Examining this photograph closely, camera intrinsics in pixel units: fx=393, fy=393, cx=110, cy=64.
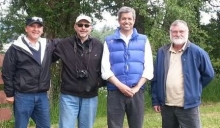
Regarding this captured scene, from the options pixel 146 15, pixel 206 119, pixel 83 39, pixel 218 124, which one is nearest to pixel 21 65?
pixel 83 39

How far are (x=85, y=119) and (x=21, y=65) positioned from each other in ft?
3.11

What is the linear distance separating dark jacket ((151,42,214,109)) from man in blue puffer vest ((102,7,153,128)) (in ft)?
0.51

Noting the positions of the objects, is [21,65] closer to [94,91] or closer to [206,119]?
[94,91]

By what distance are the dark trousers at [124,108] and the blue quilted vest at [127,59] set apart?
4.6 inches

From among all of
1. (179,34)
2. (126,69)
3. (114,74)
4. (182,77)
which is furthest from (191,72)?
(114,74)

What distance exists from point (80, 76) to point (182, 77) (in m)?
1.12

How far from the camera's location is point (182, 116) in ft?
14.1

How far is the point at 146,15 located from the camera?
381 inches

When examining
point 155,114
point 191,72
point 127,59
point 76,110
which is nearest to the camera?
point 191,72

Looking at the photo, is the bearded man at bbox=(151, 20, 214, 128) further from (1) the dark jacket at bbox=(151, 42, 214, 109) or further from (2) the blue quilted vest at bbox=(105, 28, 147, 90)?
(2) the blue quilted vest at bbox=(105, 28, 147, 90)

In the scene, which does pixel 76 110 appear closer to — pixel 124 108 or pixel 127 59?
pixel 124 108

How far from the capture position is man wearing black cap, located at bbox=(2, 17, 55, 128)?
14.5ft

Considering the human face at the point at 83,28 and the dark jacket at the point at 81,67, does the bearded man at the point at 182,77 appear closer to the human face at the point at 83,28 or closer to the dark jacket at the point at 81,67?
the dark jacket at the point at 81,67

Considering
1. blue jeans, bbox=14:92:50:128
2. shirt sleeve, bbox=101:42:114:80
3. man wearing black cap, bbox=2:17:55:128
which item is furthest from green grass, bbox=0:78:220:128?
shirt sleeve, bbox=101:42:114:80
